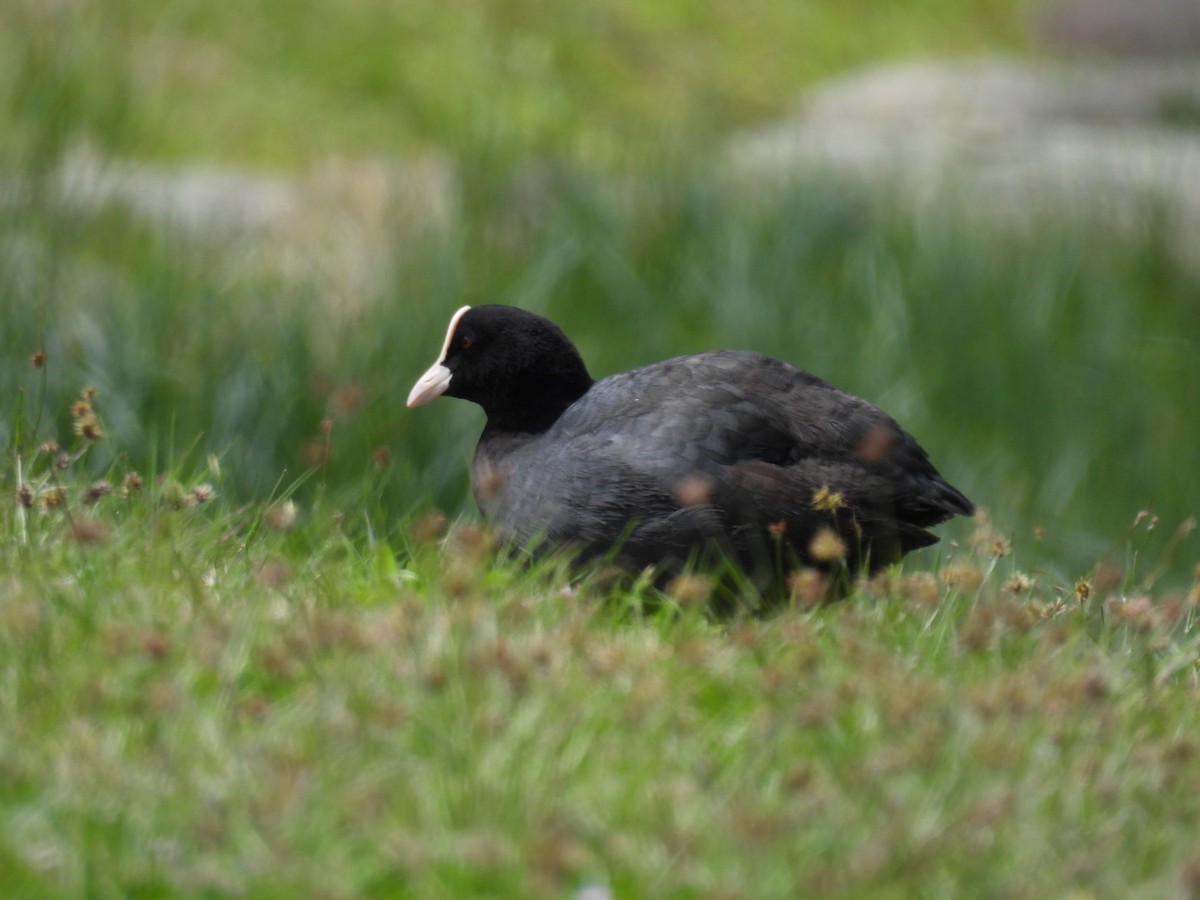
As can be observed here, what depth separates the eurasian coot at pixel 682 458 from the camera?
3822 mm

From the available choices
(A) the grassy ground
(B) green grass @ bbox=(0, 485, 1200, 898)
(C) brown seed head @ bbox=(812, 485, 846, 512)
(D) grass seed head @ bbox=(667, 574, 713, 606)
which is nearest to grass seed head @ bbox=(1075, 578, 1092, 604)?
(A) the grassy ground

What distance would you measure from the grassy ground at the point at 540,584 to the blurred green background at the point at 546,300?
2cm

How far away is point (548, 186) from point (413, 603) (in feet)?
14.2

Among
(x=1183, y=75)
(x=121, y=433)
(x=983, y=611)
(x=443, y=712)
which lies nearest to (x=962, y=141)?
(x=1183, y=75)

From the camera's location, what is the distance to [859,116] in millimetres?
11070

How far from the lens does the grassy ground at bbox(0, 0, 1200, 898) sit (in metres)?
2.46

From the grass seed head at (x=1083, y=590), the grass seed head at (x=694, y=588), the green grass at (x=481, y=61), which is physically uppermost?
the grass seed head at (x=694, y=588)

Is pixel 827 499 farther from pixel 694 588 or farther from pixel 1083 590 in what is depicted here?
pixel 694 588

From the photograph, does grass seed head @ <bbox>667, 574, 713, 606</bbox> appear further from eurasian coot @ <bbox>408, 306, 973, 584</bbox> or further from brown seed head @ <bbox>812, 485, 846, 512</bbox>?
brown seed head @ <bbox>812, 485, 846, 512</bbox>

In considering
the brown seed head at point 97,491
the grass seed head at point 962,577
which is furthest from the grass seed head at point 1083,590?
the brown seed head at point 97,491

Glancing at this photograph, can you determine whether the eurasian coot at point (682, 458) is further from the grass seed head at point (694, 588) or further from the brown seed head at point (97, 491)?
the brown seed head at point (97, 491)

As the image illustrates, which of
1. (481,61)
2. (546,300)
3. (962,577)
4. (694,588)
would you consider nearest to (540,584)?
(694,588)

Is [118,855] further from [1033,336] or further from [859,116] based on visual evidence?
[859,116]

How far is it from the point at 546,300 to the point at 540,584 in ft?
9.75
